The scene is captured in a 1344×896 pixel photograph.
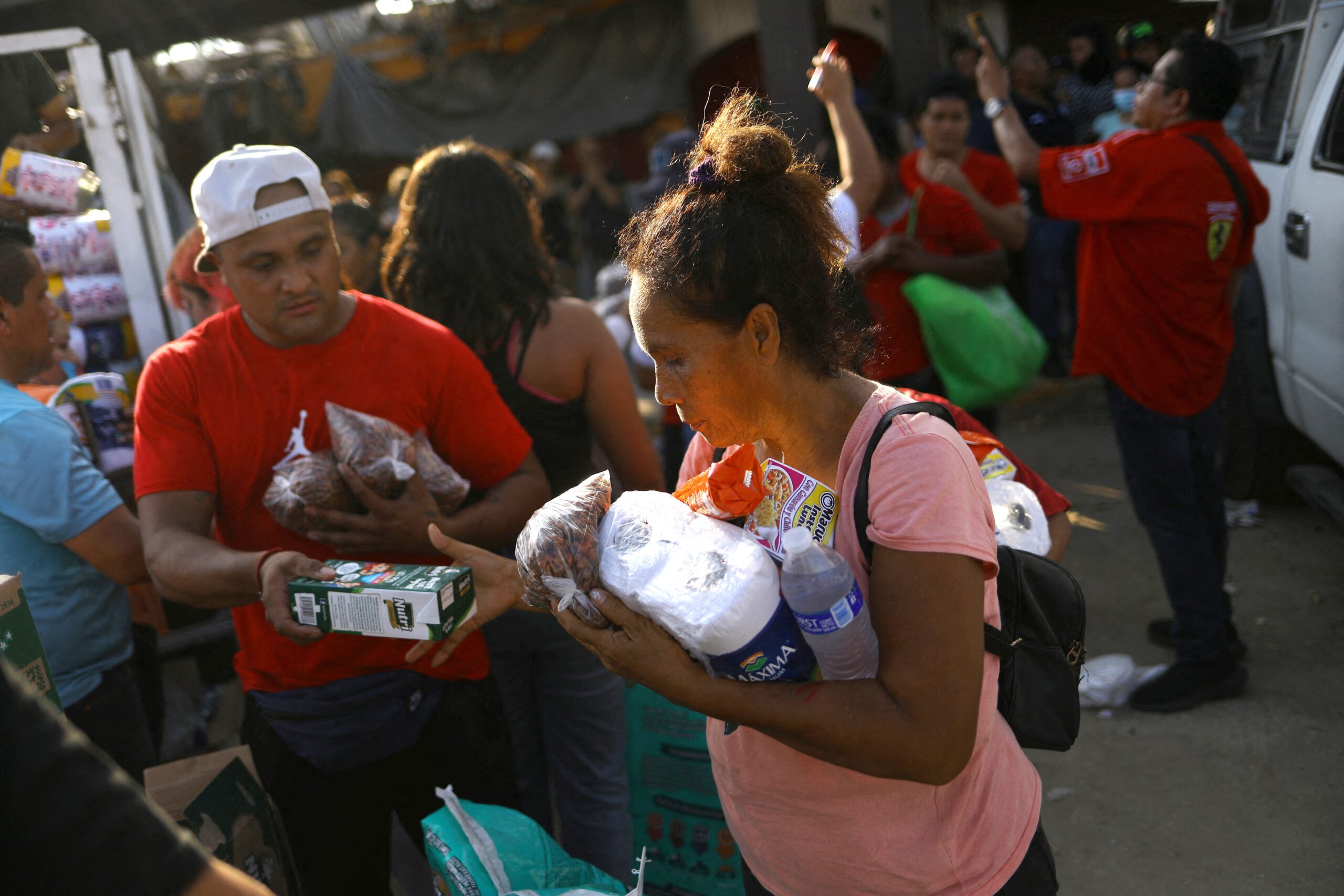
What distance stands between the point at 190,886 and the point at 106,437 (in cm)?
293

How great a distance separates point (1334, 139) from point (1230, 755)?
2.39m

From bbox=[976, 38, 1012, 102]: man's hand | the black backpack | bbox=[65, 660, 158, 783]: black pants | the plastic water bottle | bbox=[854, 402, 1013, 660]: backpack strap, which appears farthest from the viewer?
bbox=[976, 38, 1012, 102]: man's hand

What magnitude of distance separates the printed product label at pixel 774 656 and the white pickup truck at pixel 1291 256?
323cm

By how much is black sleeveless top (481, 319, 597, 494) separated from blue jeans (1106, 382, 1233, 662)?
214 centimetres

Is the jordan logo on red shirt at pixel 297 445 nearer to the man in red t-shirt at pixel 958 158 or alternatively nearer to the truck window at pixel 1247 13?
the man in red t-shirt at pixel 958 158

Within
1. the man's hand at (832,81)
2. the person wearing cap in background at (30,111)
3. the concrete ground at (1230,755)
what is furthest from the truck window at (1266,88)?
the person wearing cap in background at (30,111)

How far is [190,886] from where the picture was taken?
3.05 feet

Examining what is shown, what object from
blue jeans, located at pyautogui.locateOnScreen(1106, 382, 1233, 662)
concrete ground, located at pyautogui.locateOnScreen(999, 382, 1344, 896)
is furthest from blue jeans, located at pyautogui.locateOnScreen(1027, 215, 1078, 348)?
blue jeans, located at pyautogui.locateOnScreen(1106, 382, 1233, 662)

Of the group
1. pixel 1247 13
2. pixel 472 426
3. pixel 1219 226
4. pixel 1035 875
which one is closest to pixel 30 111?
pixel 472 426

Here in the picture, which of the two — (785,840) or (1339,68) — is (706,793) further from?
(1339,68)

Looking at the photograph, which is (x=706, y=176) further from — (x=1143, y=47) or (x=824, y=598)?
(x=1143, y=47)

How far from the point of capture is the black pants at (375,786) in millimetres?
2252

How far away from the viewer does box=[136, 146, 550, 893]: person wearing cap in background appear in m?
2.12

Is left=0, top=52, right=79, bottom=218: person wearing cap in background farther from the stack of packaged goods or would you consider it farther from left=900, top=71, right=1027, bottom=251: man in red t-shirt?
left=900, top=71, right=1027, bottom=251: man in red t-shirt
